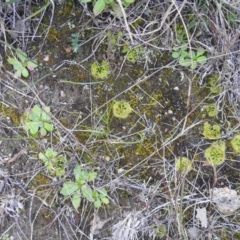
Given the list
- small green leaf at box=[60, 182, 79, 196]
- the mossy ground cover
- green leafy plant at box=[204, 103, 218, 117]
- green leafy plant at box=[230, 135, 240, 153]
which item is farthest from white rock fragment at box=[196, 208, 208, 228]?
small green leaf at box=[60, 182, 79, 196]

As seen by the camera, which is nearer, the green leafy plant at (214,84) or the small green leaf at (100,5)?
the small green leaf at (100,5)

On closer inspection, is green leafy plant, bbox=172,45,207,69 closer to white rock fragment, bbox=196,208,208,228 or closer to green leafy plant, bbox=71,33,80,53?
green leafy plant, bbox=71,33,80,53

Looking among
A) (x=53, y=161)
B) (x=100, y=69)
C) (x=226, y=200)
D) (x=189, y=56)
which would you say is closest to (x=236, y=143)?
(x=226, y=200)

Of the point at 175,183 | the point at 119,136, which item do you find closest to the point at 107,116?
the point at 119,136

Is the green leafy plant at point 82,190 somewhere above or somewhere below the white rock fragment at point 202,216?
above

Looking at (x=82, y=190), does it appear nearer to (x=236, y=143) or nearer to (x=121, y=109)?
(x=121, y=109)

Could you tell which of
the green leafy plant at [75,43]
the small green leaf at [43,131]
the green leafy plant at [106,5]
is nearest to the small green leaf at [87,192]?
the small green leaf at [43,131]

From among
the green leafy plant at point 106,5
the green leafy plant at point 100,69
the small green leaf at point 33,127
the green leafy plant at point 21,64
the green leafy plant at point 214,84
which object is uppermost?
the green leafy plant at point 106,5

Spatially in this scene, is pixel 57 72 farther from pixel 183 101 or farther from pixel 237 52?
pixel 237 52

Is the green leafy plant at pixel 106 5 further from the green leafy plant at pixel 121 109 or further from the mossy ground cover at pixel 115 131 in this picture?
the green leafy plant at pixel 121 109
